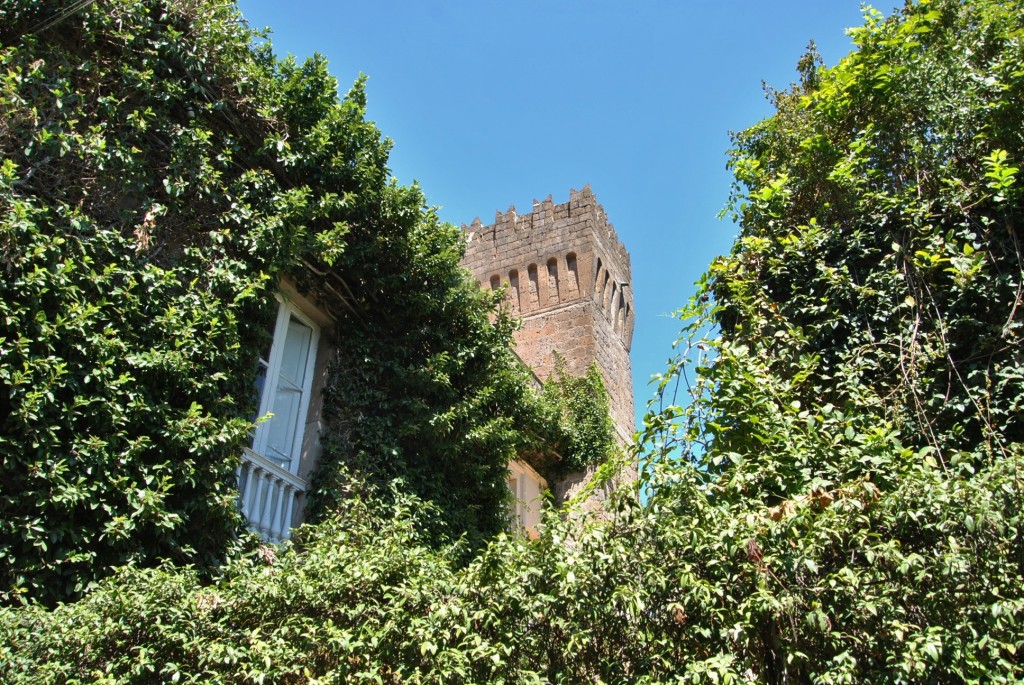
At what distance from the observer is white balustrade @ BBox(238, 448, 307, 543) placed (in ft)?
22.4

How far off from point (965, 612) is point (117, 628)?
390cm

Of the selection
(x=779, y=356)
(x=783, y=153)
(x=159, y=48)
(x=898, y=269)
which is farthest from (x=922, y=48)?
(x=159, y=48)

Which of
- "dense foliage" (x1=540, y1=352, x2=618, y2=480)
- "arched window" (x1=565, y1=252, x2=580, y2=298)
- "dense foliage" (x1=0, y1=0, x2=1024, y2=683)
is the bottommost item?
"dense foliage" (x1=0, y1=0, x2=1024, y2=683)

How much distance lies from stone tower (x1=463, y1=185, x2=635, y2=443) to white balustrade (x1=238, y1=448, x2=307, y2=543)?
11205 mm

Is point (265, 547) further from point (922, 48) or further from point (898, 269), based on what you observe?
point (922, 48)

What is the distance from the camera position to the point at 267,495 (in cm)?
708

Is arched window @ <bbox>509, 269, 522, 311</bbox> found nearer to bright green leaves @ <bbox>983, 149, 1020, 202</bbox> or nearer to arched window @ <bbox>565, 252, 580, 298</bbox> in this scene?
arched window @ <bbox>565, 252, 580, 298</bbox>

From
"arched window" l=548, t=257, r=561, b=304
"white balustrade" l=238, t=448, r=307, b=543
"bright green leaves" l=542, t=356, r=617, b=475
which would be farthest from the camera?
"arched window" l=548, t=257, r=561, b=304

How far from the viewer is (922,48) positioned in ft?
23.7

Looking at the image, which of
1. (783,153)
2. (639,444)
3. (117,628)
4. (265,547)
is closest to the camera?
(117,628)

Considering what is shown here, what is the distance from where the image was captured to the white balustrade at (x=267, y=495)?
683cm

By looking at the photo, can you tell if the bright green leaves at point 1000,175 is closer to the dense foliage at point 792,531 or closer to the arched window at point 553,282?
the dense foliage at point 792,531

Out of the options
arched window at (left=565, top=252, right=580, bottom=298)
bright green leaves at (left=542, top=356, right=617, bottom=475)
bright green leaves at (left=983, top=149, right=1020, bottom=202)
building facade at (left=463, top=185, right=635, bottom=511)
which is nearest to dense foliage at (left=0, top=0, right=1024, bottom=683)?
bright green leaves at (left=983, top=149, right=1020, bottom=202)

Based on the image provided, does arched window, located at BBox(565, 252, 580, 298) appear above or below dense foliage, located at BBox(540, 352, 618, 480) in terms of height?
above
